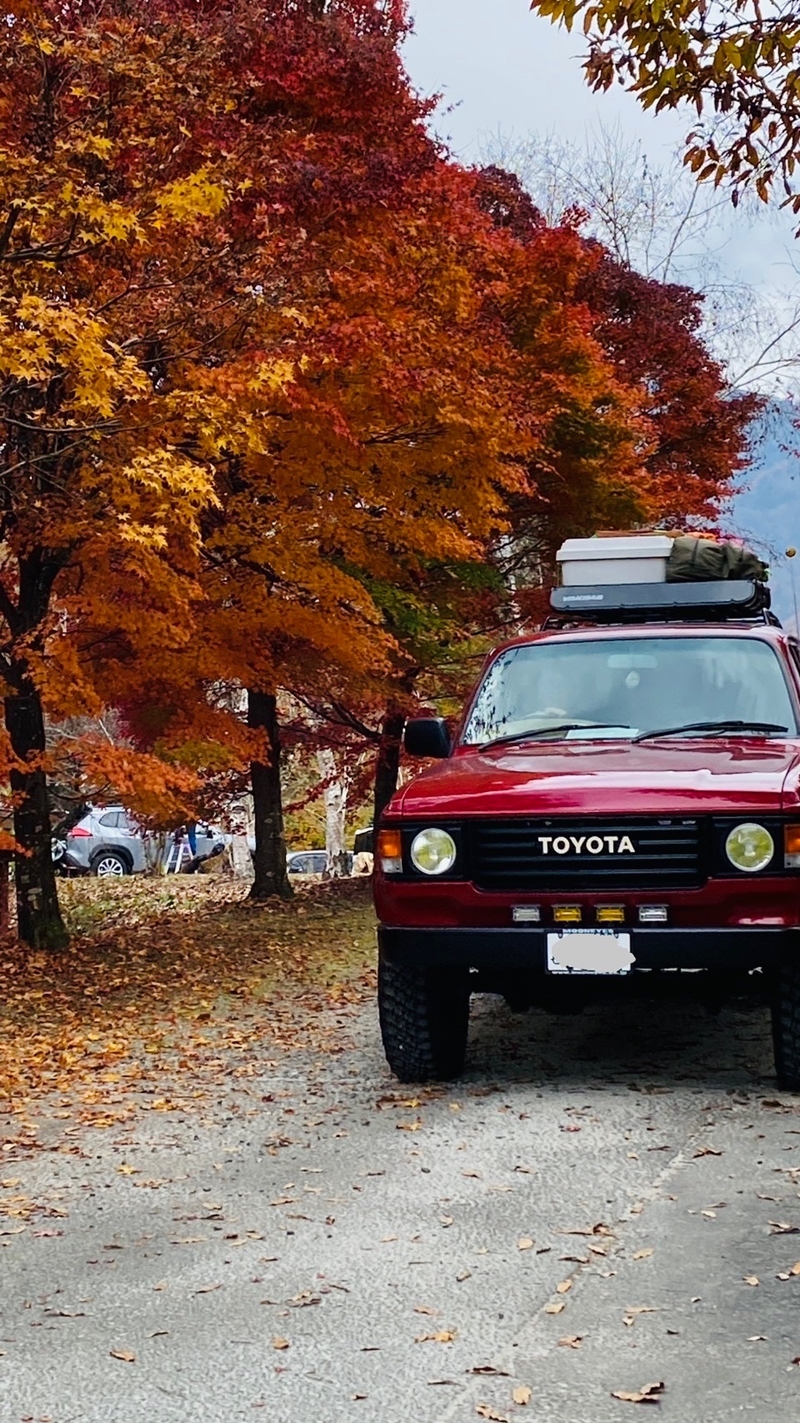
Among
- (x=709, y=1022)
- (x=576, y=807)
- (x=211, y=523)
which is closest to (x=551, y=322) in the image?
(x=211, y=523)

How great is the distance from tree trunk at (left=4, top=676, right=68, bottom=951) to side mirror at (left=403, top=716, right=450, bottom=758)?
4.63m

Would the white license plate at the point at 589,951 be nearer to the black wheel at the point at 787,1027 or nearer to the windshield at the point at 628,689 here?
the black wheel at the point at 787,1027

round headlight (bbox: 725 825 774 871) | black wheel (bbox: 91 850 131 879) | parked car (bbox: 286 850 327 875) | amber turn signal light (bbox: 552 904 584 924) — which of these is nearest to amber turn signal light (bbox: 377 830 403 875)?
Answer: amber turn signal light (bbox: 552 904 584 924)

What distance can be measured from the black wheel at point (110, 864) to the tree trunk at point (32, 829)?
20260 millimetres

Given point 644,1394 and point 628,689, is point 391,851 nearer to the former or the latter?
point 628,689

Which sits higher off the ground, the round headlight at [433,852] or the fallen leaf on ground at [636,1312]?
the round headlight at [433,852]

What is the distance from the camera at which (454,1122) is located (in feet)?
19.1

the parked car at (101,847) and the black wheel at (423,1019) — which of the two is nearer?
the black wheel at (423,1019)

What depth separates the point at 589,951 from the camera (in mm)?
5801

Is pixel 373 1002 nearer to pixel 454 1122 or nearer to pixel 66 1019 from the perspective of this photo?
pixel 66 1019

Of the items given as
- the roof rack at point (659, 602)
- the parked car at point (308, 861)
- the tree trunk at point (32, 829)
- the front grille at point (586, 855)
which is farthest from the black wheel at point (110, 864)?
the front grille at point (586, 855)

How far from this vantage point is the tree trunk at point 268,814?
16094mm

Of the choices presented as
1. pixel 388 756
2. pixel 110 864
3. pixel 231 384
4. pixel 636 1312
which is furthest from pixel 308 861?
pixel 636 1312

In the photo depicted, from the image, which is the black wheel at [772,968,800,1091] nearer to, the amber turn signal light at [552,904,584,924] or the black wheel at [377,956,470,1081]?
the amber turn signal light at [552,904,584,924]
